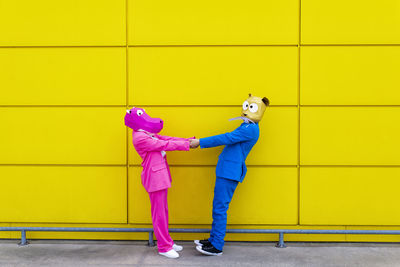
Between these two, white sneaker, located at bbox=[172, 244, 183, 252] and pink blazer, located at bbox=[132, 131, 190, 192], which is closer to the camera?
pink blazer, located at bbox=[132, 131, 190, 192]

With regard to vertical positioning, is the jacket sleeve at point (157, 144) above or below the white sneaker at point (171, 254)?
above

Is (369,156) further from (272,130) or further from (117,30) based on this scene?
(117,30)

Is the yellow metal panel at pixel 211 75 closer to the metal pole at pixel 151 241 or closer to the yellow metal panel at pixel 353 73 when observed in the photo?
the yellow metal panel at pixel 353 73

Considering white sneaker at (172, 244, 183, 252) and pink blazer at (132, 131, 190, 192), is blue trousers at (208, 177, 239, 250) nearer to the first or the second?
white sneaker at (172, 244, 183, 252)

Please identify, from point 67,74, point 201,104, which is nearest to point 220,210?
point 201,104

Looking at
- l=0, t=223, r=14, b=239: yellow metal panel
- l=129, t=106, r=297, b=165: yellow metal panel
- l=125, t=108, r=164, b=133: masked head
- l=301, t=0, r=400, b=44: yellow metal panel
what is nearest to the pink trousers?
l=125, t=108, r=164, b=133: masked head

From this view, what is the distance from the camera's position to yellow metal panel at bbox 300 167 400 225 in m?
4.42

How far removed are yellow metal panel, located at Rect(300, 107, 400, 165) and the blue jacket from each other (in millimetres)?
793

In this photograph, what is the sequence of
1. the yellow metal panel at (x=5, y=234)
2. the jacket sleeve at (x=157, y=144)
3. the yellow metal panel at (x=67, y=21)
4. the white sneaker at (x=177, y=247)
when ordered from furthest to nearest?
the yellow metal panel at (x=5, y=234) < the yellow metal panel at (x=67, y=21) < the white sneaker at (x=177, y=247) < the jacket sleeve at (x=157, y=144)

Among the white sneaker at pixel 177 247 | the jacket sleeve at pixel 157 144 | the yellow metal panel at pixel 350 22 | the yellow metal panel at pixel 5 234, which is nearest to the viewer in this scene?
the jacket sleeve at pixel 157 144

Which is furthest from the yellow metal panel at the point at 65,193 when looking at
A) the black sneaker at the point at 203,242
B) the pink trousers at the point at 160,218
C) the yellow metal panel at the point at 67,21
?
the yellow metal panel at the point at 67,21

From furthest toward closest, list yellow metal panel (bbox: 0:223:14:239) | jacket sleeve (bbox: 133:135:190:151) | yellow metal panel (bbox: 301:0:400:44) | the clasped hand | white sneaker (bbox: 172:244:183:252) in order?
yellow metal panel (bbox: 0:223:14:239)
yellow metal panel (bbox: 301:0:400:44)
white sneaker (bbox: 172:244:183:252)
the clasped hand
jacket sleeve (bbox: 133:135:190:151)

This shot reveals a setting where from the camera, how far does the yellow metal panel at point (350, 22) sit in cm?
435

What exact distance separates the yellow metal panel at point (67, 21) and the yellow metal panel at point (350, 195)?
9.40ft
